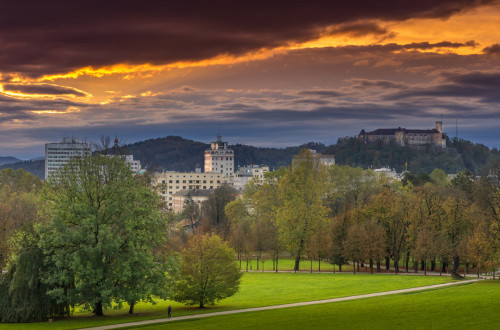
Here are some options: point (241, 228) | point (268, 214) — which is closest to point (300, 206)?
point (241, 228)

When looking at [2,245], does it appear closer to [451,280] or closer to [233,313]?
[233,313]

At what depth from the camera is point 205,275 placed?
54094mm

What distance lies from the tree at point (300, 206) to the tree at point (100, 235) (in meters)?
42.5

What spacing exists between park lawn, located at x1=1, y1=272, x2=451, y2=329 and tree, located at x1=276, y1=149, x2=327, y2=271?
8327 mm

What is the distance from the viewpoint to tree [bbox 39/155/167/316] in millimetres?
46656

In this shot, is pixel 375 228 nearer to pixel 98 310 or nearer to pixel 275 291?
pixel 275 291

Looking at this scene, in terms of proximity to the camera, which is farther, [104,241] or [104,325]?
[104,241]

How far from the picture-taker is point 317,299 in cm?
5516

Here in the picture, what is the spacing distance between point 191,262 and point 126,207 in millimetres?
8951

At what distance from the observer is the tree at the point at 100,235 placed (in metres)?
46.7

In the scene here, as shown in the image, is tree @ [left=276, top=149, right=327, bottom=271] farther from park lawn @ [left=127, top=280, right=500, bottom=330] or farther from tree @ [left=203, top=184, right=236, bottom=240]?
park lawn @ [left=127, top=280, right=500, bottom=330]

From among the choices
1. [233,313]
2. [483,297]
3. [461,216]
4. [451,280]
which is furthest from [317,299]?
[461,216]

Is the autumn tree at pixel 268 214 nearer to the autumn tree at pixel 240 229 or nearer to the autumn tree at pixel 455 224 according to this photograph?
the autumn tree at pixel 240 229

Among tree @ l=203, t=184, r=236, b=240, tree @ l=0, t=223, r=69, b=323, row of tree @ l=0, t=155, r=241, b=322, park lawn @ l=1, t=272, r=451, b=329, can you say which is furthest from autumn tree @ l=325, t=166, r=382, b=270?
tree @ l=0, t=223, r=69, b=323
